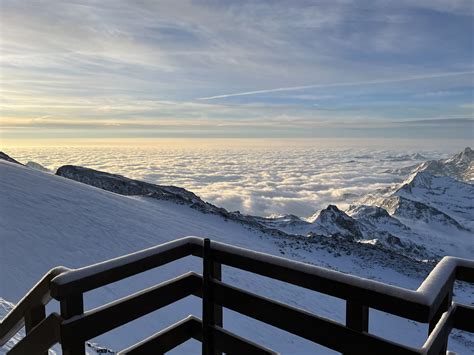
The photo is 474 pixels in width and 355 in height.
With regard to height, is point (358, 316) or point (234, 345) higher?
point (358, 316)

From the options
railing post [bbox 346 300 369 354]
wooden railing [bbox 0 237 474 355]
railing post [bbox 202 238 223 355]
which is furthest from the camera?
railing post [bbox 202 238 223 355]

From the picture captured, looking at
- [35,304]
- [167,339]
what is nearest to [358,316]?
[167,339]

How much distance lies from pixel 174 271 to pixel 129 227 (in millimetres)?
6780

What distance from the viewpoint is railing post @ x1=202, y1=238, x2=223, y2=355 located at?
3533 millimetres

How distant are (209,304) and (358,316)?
1543 millimetres

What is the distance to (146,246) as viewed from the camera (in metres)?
20.5

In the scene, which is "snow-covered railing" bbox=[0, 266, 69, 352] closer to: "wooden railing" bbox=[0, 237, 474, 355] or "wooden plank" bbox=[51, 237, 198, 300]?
"wooden railing" bbox=[0, 237, 474, 355]

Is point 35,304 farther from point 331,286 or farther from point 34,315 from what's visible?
point 331,286

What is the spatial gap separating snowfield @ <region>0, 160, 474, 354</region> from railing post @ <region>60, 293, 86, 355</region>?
157 inches

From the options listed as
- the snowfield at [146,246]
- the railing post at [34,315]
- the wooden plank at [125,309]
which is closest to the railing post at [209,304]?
the wooden plank at [125,309]

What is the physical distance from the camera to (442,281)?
2426 millimetres

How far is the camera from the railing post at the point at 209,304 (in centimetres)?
353

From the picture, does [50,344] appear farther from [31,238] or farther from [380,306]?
[31,238]

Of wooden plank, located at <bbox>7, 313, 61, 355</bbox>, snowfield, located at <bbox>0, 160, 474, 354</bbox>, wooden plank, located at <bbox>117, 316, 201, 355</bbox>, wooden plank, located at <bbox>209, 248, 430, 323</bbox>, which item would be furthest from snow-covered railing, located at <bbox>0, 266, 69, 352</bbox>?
snowfield, located at <bbox>0, 160, 474, 354</bbox>
